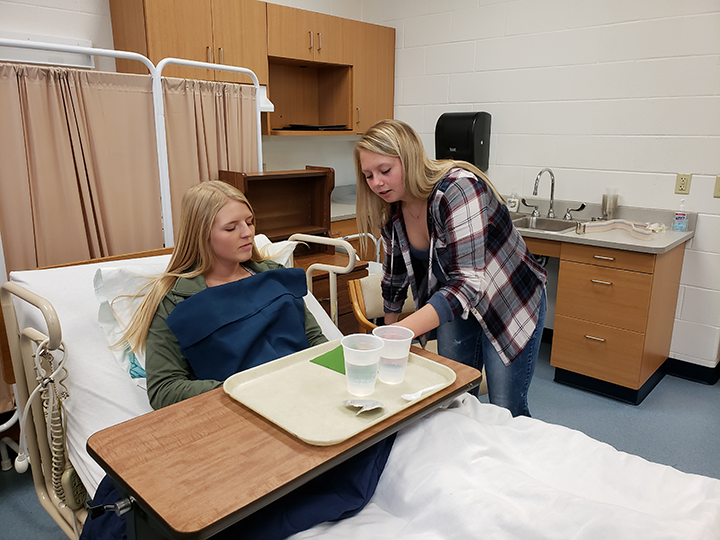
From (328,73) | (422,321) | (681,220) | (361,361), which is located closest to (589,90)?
(681,220)

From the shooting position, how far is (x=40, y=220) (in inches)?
83.7

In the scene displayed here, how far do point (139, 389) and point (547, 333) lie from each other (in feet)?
9.53

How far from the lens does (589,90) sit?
131 inches

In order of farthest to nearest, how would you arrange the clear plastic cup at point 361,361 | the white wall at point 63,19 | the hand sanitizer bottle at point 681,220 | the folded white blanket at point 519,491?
the hand sanitizer bottle at point 681,220
the white wall at point 63,19
the clear plastic cup at point 361,361
the folded white blanket at point 519,491

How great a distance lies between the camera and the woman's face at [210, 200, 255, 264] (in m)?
1.61

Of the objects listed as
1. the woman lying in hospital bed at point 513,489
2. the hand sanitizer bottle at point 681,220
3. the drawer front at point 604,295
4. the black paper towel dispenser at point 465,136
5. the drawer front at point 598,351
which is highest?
the black paper towel dispenser at point 465,136

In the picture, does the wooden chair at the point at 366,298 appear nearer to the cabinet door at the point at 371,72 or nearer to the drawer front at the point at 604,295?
the drawer front at the point at 604,295

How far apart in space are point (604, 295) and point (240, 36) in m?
2.53

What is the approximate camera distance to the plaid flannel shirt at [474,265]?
5.22 ft

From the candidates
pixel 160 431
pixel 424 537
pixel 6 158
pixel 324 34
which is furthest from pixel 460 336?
pixel 324 34

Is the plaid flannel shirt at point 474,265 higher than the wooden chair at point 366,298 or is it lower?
higher

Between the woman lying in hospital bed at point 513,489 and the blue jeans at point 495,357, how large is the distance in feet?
1.51

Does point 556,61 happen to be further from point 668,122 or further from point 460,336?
point 460,336

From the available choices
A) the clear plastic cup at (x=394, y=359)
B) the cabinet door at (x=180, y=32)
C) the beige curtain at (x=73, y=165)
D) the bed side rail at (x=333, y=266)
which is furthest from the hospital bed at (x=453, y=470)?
the cabinet door at (x=180, y=32)
